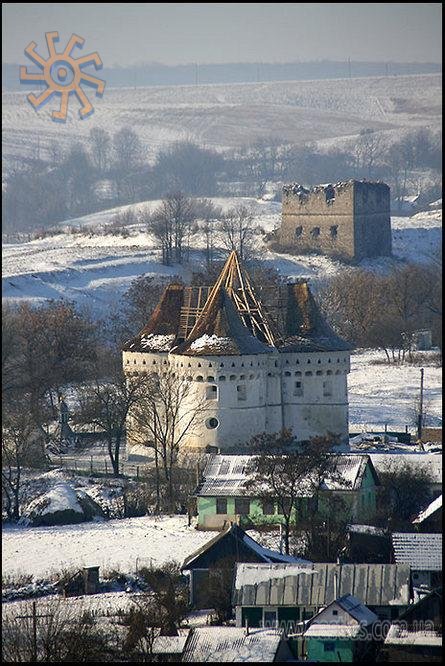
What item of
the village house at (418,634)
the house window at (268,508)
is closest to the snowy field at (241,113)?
the house window at (268,508)

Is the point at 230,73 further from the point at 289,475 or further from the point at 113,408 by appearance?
the point at 289,475

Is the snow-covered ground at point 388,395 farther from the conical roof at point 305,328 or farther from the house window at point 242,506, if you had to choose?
the house window at point 242,506

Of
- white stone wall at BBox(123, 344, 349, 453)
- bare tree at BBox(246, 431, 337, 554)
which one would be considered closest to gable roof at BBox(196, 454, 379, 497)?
bare tree at BBox(246, 431, 337, 554)

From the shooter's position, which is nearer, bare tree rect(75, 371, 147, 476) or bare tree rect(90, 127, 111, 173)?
bare tree rect(75, 371, 147, 476)

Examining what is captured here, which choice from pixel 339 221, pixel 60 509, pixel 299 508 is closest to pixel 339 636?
pixel 299 508

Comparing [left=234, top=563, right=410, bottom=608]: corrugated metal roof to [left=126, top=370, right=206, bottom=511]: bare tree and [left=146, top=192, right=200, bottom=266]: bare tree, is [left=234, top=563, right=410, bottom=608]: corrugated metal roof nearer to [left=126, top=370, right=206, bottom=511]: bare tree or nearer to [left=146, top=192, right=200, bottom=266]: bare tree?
[left=126, top=370, right=206, bottom=511]: bare tree

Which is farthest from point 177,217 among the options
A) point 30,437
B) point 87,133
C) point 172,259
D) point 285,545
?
point 87,133
